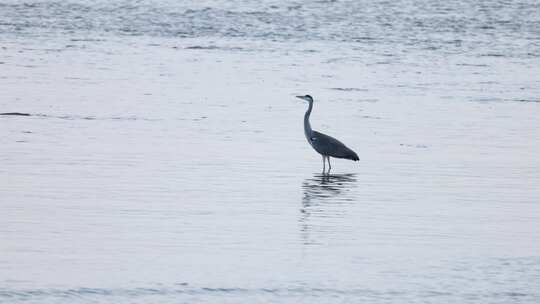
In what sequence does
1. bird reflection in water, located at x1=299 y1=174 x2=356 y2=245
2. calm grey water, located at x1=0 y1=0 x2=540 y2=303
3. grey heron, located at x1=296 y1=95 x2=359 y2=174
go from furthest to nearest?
grey heron, located at x1=296 y1=95 x2=359 y2=174 < bird reflection in water, located at x1=299 y1=174 x2=356 y2=245 < calm grey water, located at x1=0 y1=0 x2=540 y2=303

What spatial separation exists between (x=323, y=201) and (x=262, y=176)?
5.40 feet

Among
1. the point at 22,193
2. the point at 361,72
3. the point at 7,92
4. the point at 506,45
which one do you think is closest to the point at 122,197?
the point at 22,193

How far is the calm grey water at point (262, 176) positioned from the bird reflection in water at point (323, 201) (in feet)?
0.17

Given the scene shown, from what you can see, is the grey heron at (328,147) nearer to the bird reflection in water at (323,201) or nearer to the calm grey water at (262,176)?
the calm grey water at (262,176)

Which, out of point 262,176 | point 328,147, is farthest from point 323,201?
point 328,147

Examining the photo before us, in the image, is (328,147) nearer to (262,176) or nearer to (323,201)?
(262,176)

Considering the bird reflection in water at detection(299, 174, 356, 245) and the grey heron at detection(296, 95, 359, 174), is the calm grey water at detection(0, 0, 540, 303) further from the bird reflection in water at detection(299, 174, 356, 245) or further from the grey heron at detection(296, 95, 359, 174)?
the grey heron at detection(296, 95, 359, 174)

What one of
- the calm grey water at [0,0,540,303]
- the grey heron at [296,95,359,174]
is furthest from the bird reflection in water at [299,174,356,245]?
the grey heron at [296,95,359,174]

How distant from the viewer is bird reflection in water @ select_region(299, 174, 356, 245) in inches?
500

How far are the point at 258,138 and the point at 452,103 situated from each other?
648 cm

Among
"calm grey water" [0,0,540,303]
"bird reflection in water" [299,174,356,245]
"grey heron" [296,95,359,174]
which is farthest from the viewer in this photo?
"grey heron" [296,95,359,174]

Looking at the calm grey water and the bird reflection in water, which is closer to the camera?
the calm grey water

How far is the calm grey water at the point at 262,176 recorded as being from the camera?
10445 mm

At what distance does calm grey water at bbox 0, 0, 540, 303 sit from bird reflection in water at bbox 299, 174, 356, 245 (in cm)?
5
